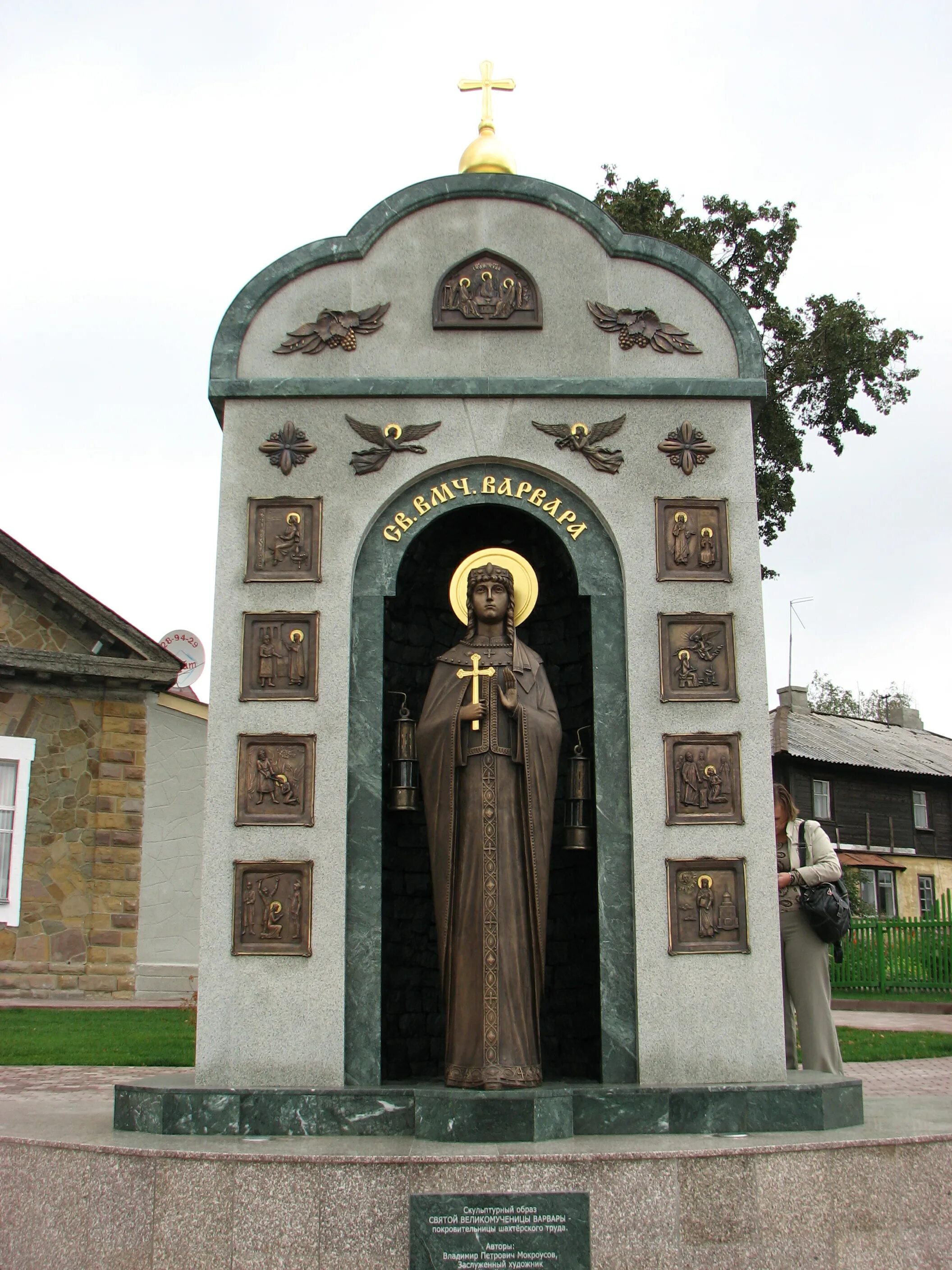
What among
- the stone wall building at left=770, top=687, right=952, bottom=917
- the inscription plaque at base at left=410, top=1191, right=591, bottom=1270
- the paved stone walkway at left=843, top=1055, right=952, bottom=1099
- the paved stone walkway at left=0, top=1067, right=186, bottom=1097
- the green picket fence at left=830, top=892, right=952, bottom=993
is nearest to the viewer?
the inscription plaque at base at left=410, top=1191, right=591, bottom=1270

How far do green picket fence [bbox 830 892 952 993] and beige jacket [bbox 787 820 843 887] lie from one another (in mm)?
15532

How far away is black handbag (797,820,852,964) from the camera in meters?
8.23

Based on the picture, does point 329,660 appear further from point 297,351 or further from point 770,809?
point 770,809

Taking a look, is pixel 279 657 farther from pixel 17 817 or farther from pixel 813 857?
pixel 17 817

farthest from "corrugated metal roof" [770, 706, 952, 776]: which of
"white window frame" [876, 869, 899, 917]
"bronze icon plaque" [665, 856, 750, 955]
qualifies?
"bronze icon plaque" [665, 856, 750, 955]

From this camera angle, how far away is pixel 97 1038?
542 inches

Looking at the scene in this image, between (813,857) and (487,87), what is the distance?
5638 mm

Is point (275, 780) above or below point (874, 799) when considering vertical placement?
below

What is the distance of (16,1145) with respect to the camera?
21.2 feet

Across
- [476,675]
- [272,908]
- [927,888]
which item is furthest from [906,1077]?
[927,888]

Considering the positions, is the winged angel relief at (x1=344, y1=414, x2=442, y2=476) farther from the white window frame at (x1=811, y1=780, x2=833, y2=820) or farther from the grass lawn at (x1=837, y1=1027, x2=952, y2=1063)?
the white window frame at (x1=811, y1=780, x2=833, y2=820)

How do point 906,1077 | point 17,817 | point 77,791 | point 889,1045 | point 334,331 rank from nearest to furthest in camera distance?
point 334,331 → point 906,1077 → point 889,1045 → point 17,817 → point 77,791

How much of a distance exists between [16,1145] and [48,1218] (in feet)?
1.36

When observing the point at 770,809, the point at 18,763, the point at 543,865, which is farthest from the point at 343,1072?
the point at 18,763
